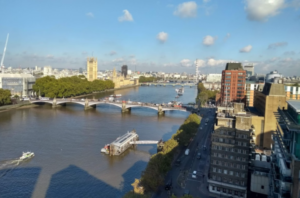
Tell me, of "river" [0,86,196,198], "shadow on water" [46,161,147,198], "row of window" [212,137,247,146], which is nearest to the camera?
"row of window" [212,137,247,146]

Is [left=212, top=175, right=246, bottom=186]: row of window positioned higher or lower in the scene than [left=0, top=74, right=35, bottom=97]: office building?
lower

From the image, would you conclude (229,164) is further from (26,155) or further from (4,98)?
(4,98)

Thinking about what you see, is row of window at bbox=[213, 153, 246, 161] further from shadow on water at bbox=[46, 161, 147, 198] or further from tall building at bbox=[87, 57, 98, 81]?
tall building at bbox=[87, 57, 98, 81]

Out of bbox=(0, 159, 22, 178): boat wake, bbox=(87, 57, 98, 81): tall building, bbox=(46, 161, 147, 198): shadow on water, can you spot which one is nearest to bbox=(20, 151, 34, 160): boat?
bbox=(0, 159, 22, 178): boat wake

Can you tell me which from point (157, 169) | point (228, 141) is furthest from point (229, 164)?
point (157, 169)

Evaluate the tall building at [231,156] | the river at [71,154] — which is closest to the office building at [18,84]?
the river at [71,154]

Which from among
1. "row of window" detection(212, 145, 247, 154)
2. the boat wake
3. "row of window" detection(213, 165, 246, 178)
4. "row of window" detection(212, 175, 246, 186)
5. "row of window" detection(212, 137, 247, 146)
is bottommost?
the boat wake
